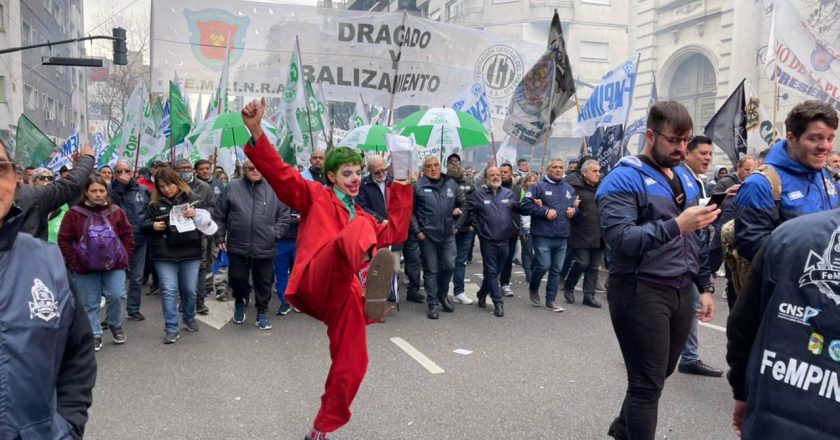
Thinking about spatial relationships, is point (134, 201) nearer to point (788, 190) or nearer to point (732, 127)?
point (788, 190)

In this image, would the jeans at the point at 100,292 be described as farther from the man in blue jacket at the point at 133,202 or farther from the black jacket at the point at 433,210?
the black jacket at the point at 433,210

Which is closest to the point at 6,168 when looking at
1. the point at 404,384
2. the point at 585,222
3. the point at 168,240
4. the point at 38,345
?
the point at 38,345

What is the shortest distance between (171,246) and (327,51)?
6301 millimetres

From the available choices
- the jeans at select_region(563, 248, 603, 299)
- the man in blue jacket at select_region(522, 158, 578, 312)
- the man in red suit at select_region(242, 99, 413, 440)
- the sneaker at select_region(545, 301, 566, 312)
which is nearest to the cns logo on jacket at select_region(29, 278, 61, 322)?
the man in red suit at select_region(242, 99, 413, 440)

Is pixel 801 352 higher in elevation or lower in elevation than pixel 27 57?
lower

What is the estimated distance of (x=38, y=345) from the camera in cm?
169

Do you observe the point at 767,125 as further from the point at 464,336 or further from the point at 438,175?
the point at 464,336

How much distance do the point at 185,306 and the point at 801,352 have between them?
257 inches

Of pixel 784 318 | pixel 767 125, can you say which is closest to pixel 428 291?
pixel 784 318

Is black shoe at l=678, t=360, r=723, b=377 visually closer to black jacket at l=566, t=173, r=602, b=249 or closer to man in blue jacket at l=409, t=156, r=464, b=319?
black jacket at l=566, t=173, r=602, b=249

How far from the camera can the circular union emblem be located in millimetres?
12922

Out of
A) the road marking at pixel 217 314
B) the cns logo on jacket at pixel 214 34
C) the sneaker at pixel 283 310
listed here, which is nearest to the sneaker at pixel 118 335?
the road marking at pixel 217 314

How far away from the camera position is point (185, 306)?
23.1ft

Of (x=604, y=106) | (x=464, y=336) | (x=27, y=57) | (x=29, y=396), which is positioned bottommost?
(x=464, y=336)
